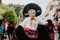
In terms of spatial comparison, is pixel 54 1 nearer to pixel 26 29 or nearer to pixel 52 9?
pixel 52 9

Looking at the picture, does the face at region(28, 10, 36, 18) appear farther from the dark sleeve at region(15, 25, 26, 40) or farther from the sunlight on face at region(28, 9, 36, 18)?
the dark sleeve at region(15, 25, 26, 40)

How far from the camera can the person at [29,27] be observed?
1215 mm

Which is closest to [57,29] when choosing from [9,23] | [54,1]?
[54,1]

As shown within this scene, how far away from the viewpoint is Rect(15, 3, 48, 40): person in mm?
1215

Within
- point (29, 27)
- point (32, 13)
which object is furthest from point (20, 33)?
point (32, 13)

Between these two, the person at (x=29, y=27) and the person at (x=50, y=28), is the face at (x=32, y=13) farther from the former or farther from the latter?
the person at (x=50, y=28)

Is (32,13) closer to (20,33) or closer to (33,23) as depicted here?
(33,23)

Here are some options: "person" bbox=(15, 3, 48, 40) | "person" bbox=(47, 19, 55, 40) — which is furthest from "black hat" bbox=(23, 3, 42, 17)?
"person" bbox=(47, 19, 55, 40)

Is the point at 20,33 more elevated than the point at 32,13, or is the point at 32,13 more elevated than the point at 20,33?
the point at 32,13

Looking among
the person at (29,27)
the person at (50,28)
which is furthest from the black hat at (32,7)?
the person at (50,28)

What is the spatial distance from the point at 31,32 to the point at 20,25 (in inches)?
4.2

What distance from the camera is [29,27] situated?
1232mm

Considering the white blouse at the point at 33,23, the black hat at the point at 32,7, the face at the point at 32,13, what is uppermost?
the black hat at the point at 32,7

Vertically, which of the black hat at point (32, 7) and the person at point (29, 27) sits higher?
the black hat at point (32, 7)
